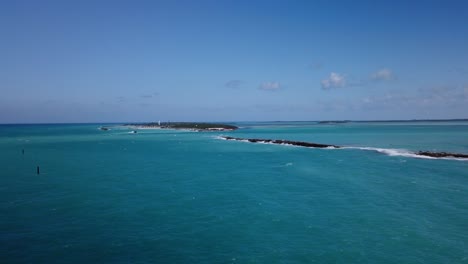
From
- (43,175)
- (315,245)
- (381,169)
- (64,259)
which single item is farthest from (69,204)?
(381,169)

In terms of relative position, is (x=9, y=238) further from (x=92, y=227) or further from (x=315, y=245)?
(x=315, y=245)

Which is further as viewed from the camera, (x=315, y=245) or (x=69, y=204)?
(x=69, y=204)

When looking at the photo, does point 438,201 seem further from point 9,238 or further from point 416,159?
point 9,238

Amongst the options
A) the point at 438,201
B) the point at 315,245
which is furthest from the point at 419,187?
the point at 315,245

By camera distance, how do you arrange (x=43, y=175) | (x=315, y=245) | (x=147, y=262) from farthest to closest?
(x=43, y=175) → (x=315, y=245) → (x=147, y=262)

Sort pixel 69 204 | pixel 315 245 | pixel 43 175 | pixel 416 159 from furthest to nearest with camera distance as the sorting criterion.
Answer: pixel 416 159 → pixel 43 175 → pixel 69 204 → pixel 315 245

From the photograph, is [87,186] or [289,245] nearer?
[289,245]

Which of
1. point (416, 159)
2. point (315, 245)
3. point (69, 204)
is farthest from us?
point (416, 159)

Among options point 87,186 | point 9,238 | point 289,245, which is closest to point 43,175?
point 87,186

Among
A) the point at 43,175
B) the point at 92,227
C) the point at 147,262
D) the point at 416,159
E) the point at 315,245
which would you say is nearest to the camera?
the point at 147,262
